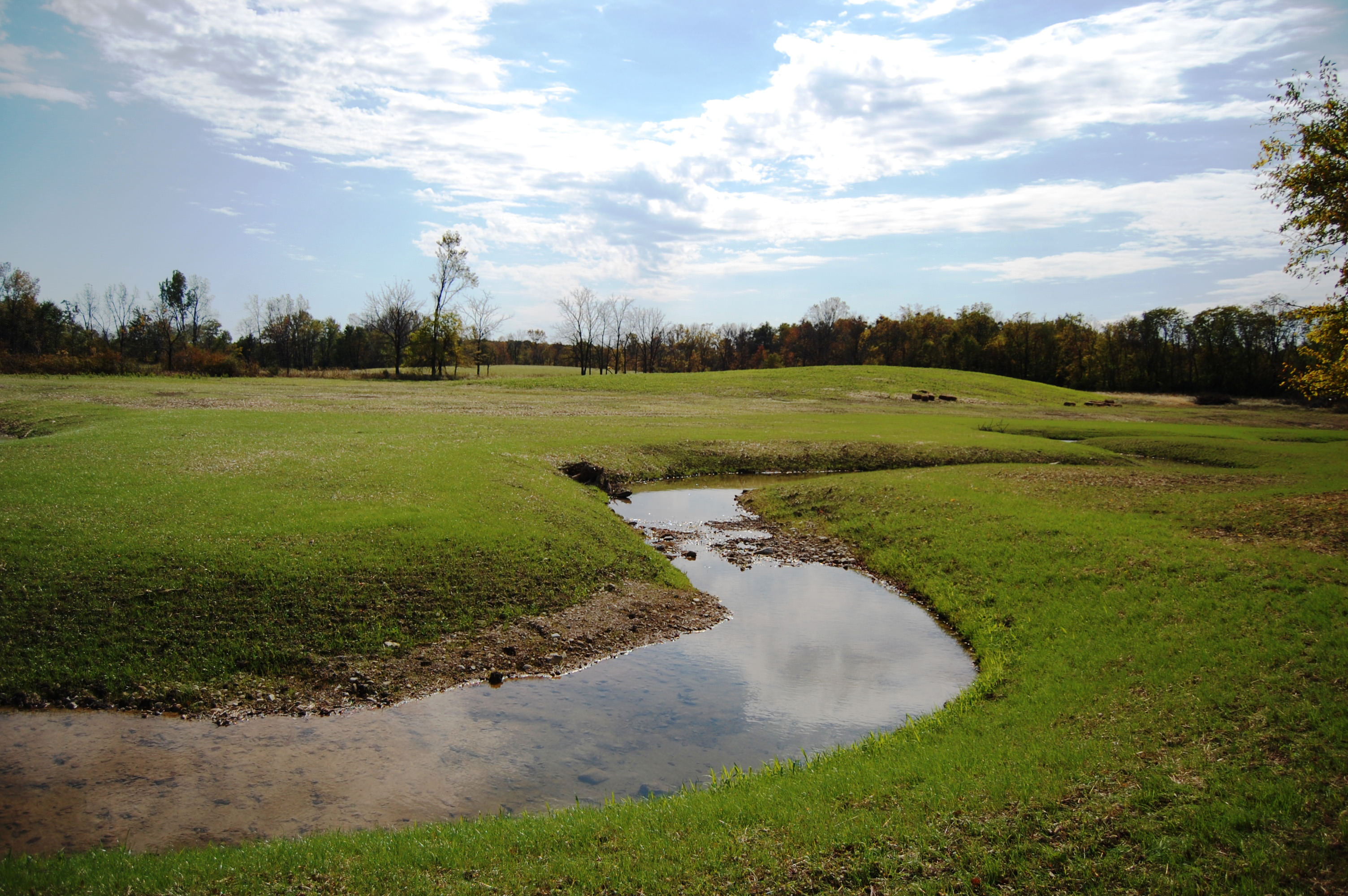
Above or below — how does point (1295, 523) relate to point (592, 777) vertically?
above

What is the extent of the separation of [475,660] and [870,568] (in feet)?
45.5

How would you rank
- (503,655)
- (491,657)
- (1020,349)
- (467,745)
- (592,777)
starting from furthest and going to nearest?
(1020,349) < (503,655) < (491,657) < (467,745) < (592,777)

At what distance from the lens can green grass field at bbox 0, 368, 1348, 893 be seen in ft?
24.9

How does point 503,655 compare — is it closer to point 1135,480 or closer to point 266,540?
point 266,540

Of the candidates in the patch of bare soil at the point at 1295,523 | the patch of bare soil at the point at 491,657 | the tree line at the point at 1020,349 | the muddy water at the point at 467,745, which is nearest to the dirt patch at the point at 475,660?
the patch of bare soil at the point at 491,657

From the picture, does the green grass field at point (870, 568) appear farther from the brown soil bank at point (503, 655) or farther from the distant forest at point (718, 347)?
the distant forest at point (718, 347)

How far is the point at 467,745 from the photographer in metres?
11.9

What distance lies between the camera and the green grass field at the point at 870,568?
7594 millimetres

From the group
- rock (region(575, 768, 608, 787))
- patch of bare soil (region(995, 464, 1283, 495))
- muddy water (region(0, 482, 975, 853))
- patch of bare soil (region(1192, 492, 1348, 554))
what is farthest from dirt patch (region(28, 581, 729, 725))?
patch of bare soil (region(995, 464, 1283, 495))

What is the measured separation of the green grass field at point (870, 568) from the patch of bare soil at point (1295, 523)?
0.18 metres

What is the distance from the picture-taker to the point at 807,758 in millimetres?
11547

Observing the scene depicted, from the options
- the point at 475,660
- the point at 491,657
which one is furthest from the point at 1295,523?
the point at 475,660

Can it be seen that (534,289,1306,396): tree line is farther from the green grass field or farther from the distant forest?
the green grass field

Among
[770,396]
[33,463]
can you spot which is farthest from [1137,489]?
[770,396]
